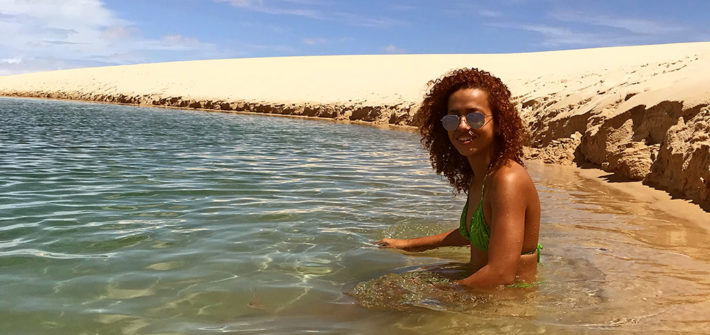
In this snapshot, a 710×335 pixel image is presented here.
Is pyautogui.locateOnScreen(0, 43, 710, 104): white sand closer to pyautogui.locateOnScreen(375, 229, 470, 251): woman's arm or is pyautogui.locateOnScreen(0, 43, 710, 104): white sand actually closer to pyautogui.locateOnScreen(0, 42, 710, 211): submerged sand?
pyautogui.locateOnScreen(0, 42, 710, 211): submerged sand

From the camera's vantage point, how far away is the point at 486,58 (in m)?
49.1

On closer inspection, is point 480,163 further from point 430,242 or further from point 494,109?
point 430,242

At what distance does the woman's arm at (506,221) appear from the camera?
8.66 ft

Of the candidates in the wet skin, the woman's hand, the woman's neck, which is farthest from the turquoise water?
the woman's neck

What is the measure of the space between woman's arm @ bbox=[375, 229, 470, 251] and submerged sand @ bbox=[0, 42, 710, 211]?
3104 mm

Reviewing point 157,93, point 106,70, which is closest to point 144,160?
point 157,93

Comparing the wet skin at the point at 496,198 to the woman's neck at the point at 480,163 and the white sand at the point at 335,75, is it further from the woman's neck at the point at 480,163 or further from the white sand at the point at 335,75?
the white sand at the point at 335,75

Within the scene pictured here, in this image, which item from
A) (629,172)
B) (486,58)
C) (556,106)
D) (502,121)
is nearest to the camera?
(502,121)

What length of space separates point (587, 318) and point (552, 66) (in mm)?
36714

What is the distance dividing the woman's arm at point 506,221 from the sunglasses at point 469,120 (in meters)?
0.26

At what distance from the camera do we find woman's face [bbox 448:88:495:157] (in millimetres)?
2779

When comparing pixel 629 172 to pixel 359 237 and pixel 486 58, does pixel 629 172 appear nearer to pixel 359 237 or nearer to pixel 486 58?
pixel 359 237

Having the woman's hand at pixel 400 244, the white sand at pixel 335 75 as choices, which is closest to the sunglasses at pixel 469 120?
the woman's hand at pixel 400 244

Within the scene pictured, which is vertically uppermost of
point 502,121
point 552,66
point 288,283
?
point 552,66
